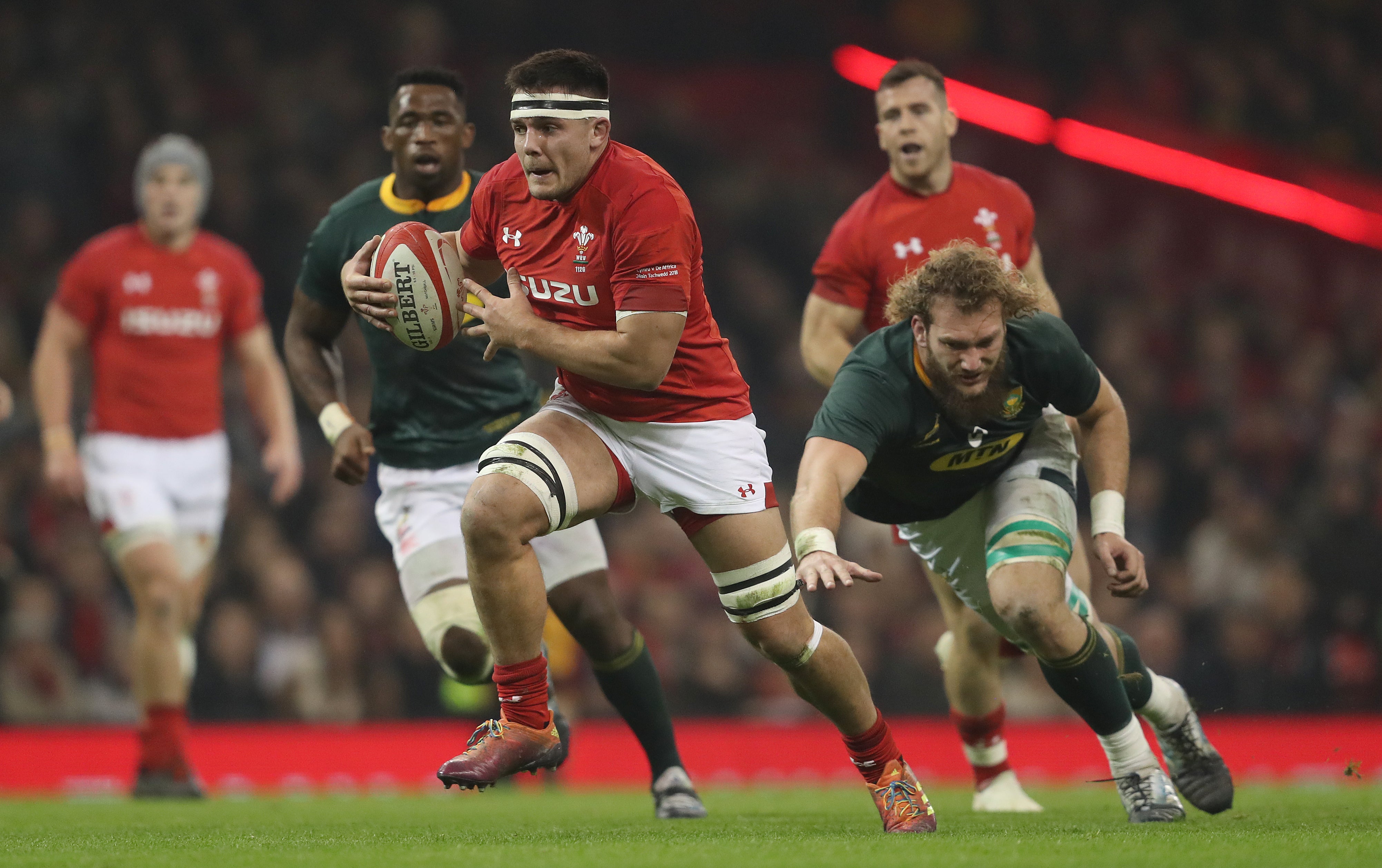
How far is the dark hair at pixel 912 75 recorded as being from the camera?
6.44 meters

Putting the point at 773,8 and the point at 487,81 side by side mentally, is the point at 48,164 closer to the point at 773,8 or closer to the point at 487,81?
the point at 487,81

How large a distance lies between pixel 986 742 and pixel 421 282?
296cm

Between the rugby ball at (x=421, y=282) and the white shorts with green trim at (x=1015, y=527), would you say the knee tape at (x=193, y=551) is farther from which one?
the white shorts with green trim at (x=1015, y=527)

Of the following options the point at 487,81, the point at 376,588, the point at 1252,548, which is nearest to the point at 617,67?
the point at 487,81

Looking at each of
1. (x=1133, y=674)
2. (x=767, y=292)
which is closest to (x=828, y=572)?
(x=1133, y=674)

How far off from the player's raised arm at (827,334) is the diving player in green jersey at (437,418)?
1093 millimetres

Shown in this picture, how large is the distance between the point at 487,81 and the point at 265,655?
5.91 meters

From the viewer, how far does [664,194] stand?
4703 millimetres

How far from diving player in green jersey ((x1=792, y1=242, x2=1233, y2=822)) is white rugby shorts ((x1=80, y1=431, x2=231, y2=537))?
12.6 feet

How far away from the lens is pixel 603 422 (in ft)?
16.3

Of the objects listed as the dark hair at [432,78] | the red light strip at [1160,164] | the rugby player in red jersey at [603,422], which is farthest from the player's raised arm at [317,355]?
the red light strip at [1160,164]

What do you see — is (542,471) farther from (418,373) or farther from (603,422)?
(418,373)

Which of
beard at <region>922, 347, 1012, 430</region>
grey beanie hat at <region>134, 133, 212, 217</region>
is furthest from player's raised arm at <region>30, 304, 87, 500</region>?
beard at <region>922, 347, 1012, 430</region>

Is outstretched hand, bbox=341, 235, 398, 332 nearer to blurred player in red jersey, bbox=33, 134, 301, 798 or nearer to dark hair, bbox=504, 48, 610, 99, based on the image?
dark hair, bbox=504, 48, 610, 99
